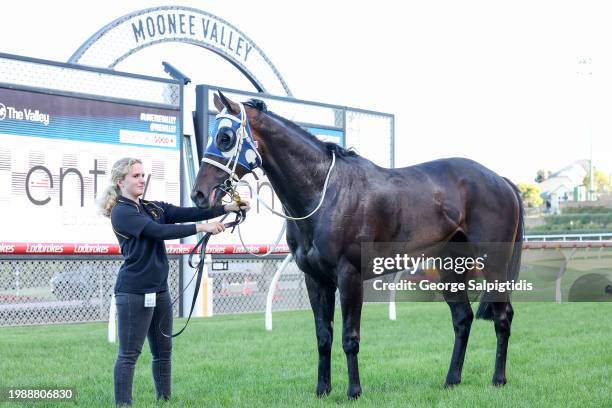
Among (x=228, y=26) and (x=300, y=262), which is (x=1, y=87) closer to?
(x=228, y=26)

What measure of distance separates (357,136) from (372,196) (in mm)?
8034

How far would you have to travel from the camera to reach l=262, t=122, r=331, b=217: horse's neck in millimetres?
5105

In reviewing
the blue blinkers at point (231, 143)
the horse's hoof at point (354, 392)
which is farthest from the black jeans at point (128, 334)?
the horse's hoof at point (354, 392)

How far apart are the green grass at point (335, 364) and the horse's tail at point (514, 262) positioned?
1.51ft

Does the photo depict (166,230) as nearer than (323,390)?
Yes

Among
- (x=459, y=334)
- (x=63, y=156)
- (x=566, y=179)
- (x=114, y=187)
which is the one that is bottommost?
(x=459, y=334)

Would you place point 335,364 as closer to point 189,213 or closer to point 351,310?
point 351,310

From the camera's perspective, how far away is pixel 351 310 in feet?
16.6

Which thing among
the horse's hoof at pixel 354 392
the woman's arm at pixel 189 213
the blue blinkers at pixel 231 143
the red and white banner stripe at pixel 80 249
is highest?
the blue blinkers at pixel 231 143

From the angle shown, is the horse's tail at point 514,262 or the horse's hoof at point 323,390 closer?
the horse's hoof at point 323,390

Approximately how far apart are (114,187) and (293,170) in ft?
3.76

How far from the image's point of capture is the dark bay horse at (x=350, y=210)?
503cm

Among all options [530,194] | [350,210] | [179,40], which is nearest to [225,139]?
[350,210]

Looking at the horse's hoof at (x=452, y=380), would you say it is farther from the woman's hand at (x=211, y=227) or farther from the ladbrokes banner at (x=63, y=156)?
the ladbrokes banner at (x=63, y=156)
